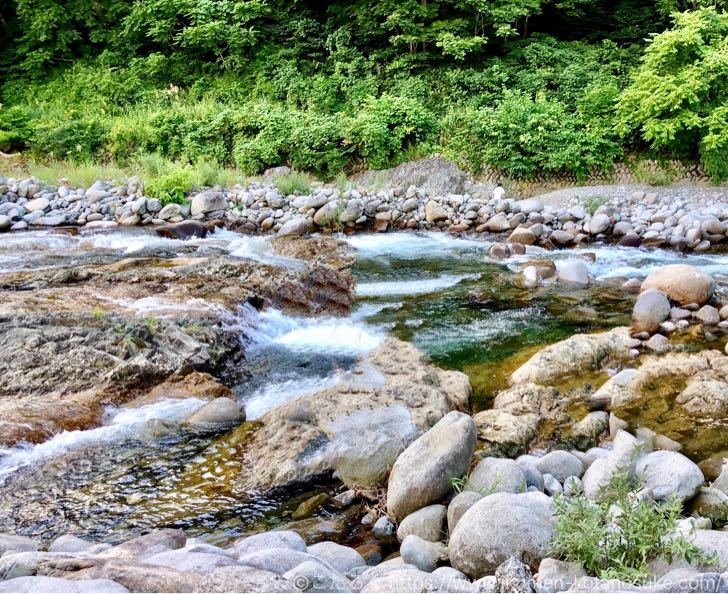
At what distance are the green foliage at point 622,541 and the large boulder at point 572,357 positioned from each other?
2963 millimetres

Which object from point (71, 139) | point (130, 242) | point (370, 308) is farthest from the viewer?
point (71, 139)

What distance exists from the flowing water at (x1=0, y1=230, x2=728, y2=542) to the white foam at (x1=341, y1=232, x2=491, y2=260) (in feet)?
0.11

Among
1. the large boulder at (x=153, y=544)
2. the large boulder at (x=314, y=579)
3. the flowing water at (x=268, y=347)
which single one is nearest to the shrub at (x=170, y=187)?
the flowing water at (x=268, y=347)

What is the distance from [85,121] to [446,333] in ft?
44.0

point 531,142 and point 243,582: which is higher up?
point 243,582

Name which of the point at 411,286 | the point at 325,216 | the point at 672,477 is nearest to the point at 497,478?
the point at 672,477

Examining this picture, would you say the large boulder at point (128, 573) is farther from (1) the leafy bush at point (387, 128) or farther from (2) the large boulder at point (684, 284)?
(1) the leafy bush at point (387, 128)

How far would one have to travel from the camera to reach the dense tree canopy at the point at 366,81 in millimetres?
13523

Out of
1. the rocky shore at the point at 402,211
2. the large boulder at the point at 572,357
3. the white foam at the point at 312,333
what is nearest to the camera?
the large boulder at the point at 572,357

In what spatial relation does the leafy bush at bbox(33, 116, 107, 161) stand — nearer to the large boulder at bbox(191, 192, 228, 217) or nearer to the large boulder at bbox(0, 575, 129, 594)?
the large boulder at bbox(191, 192, 228, 217)

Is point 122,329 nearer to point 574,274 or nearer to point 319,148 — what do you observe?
point 574,274

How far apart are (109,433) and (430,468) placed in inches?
92.6

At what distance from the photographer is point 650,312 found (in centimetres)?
684

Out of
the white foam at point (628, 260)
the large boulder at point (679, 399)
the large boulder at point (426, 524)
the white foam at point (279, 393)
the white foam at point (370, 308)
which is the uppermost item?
the large boulder at point (426, 524)
